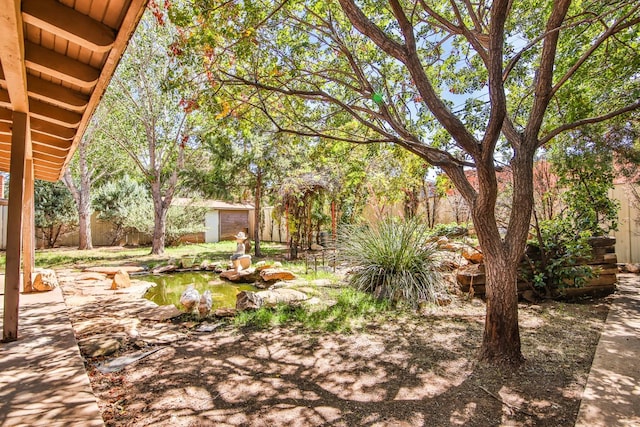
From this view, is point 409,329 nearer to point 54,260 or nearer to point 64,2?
point 64,2

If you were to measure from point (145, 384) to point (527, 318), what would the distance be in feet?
12.4

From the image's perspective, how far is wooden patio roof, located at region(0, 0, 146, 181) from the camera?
1949 mm

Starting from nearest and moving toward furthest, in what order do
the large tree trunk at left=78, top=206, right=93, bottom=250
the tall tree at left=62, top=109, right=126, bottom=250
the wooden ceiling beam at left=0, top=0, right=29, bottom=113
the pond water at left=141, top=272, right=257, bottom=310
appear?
the wooden ceiling beam at left=0, top=0, right=29, bottom=113 < the pond water at left=141, top=272, right=257, bottom=310 < the tall tree at left=62, top=109, right=126, bottom=250 < the large tree trunk at left=78, top=206, right=93, bottom=250

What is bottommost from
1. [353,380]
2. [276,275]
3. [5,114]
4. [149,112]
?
[353,380]

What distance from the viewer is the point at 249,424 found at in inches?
75.2

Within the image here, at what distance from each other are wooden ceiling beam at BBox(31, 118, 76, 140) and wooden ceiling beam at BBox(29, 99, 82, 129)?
1.01ft

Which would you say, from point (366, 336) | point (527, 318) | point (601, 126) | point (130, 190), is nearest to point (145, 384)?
→ point (366, 336)

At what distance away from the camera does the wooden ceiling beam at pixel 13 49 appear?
→ 68.4 inches

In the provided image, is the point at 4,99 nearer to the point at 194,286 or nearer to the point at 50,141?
the point at 50,141

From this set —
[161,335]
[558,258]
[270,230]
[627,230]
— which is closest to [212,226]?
[270,230]

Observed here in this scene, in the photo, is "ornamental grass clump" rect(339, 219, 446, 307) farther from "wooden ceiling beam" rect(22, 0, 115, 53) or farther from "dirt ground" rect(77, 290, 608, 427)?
"wooden ceiling beam" rect(22, 0, 115, 53)

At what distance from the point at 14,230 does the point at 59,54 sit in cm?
150

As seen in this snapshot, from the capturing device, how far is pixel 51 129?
151 inches

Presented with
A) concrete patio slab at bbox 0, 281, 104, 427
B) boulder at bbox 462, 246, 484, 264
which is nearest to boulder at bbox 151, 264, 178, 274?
concrete patio slab at bbox 0, 281, 104, 427
